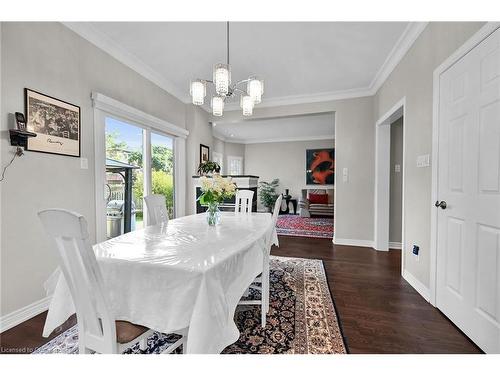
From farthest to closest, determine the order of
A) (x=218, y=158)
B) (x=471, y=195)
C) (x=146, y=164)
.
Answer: (x=218, y=158), (x=146, y=164), (x=471, y=195)

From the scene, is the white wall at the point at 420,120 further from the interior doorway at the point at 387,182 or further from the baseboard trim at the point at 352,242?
the baseboard trim at the point at 352,242

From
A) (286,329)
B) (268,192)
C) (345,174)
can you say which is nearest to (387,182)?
(345,174)

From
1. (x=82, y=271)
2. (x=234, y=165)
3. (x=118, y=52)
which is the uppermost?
(x=118, y=52)

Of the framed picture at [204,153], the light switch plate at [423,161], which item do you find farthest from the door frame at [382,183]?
the framed picture at [204,153]

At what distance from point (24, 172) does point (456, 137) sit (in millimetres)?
3375

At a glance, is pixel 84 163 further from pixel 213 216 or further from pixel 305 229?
pixel 305 229

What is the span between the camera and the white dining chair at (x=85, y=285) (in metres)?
0.90

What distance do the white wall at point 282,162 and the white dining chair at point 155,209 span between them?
20.3 ft

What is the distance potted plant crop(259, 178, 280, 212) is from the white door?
6293 mm

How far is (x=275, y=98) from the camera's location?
14.0 ft

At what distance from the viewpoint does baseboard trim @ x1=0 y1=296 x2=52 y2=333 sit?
5.69 feet

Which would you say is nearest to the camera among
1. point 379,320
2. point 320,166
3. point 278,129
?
point 379,320

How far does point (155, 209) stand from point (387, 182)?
344cm
